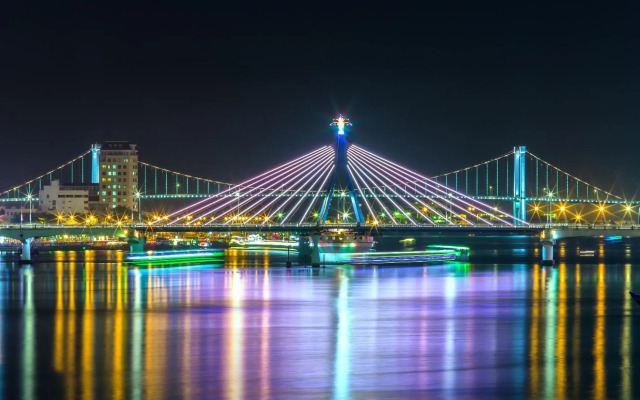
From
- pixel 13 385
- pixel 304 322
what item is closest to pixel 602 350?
pixel 304 322

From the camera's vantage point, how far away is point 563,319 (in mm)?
32938

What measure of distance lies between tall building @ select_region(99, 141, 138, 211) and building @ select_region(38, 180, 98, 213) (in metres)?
3.69

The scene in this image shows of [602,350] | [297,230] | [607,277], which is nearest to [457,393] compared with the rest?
[602,350]

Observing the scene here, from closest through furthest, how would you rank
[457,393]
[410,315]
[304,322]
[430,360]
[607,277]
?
[457,393] → [430,360] → [304,322] → [410,315] → [607,277]

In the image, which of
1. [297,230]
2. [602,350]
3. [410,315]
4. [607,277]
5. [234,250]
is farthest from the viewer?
[234,250]

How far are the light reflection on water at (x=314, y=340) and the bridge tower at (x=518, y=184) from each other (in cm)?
3598

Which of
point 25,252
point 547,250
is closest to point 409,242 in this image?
point 547,250

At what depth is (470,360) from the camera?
2334 centimetres

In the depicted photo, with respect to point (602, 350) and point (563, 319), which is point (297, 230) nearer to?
point (563, 319)

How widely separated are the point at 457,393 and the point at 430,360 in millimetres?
4032

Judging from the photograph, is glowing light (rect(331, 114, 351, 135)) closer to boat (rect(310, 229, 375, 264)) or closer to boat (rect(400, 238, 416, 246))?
boat (rect(310, 229, 375, 264))

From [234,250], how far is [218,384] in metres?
94.9

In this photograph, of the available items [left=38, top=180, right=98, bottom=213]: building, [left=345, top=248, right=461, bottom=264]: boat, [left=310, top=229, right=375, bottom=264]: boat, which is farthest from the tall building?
[left=345, top=248, right=461, bottom=264]: boat

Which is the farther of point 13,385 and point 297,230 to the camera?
point 297,230
